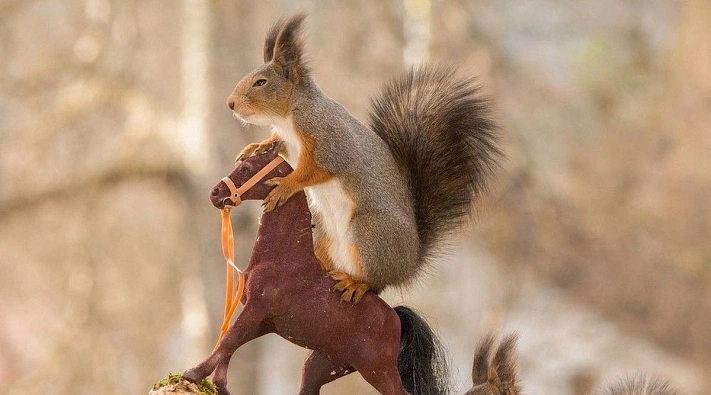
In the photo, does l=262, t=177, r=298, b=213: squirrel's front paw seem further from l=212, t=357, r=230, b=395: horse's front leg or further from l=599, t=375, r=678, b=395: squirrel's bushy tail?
l=599, t=375, r=678, b=395: squirrel's bushy tail

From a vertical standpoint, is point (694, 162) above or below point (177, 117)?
below

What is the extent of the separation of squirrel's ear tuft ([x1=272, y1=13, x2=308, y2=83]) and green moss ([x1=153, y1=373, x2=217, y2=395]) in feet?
1.79

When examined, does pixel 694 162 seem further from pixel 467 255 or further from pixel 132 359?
pixel 132 359

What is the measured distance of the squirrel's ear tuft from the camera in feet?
5.82

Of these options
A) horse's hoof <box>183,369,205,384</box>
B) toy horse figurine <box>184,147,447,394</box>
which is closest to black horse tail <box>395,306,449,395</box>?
toy horse figurine <box>184,147,447,394</box>

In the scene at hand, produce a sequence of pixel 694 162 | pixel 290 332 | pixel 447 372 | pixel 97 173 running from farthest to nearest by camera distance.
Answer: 1. pixel 694 162
2. pixel 97 173
3. pixel 447 372
4. pixel 290 332

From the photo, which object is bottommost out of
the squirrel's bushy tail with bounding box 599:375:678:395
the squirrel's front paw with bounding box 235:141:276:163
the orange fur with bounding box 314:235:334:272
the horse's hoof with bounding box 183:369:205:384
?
the squirrel's bushy tail with bounding box 599:375:678:395

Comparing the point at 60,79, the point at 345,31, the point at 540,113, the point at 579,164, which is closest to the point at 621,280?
the point at 579,164

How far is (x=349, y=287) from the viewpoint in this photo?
1.70 metres

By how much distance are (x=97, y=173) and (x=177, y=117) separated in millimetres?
500

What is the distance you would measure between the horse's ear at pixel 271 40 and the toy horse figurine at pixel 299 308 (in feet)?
0.64

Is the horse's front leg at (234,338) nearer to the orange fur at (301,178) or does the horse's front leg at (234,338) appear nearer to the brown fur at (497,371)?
the orange fur at (301,178)

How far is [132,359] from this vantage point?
6184mm

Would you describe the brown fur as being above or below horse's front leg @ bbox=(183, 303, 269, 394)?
below
